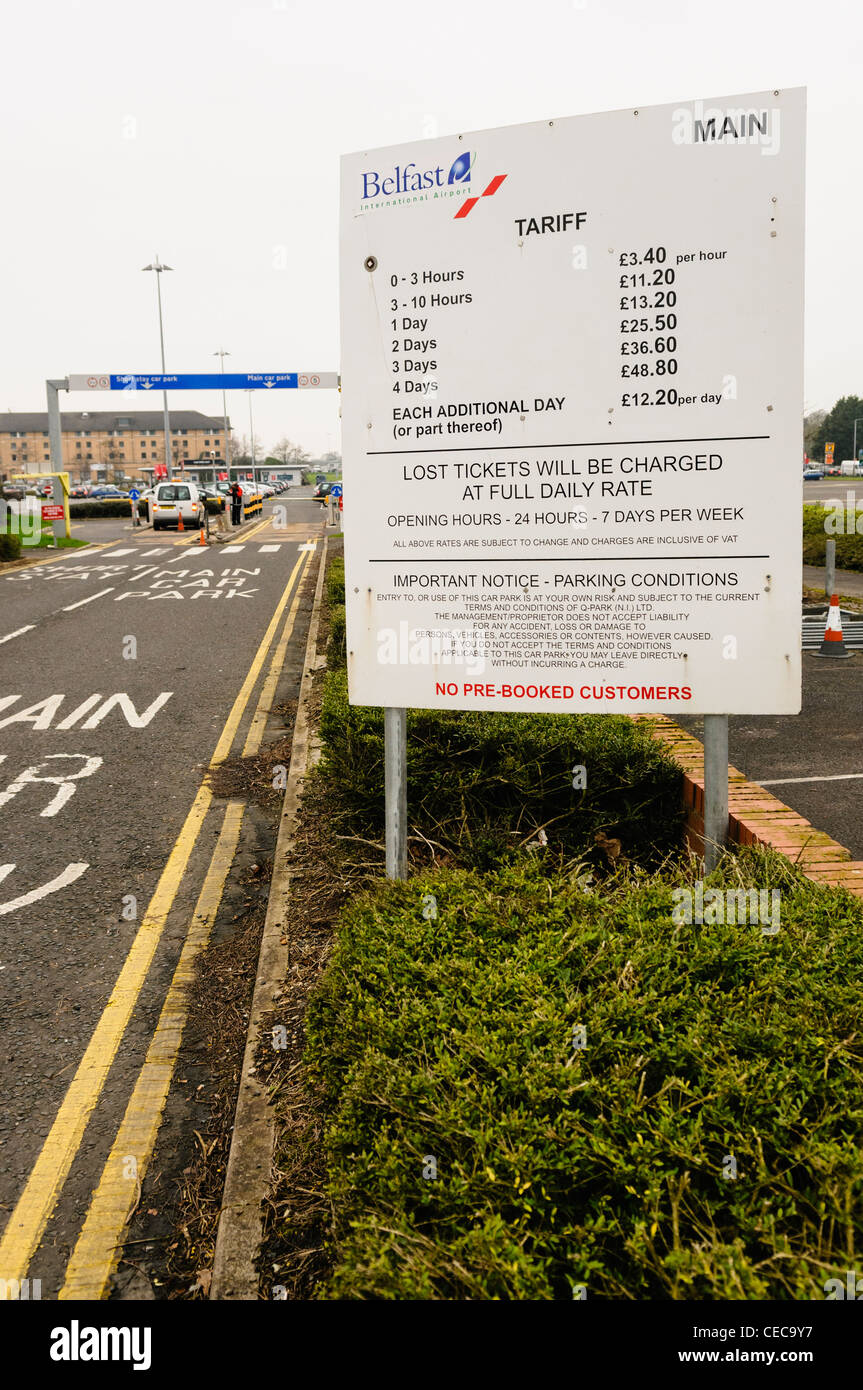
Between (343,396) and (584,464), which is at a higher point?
(343,396)

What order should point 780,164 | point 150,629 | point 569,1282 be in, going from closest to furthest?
point 569,1282 → point 780,164 → point 150,629

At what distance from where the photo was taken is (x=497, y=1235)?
6.68 ft

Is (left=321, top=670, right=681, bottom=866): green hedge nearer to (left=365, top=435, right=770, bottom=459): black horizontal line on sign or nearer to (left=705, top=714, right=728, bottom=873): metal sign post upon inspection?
(left=705, top=714, right=728, bottom=873): metal sign post

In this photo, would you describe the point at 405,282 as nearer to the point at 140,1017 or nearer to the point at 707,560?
the point at 707,560

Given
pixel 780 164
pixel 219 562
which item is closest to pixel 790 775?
pixel 780 164

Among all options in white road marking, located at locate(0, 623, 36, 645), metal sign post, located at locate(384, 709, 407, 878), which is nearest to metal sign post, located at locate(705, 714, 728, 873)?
metal sign post, located at locate(384, 709, 407, 878)

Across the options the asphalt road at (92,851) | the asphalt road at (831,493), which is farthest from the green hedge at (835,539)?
the asphalt road at (92,851)

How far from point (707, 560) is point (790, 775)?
304 centimetres

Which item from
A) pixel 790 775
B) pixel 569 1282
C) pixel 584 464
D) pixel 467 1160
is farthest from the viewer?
pixel 790 775

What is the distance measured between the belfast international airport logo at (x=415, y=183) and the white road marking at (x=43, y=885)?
362cm

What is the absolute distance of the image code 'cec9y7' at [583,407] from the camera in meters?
3.77

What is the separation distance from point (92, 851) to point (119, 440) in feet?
645

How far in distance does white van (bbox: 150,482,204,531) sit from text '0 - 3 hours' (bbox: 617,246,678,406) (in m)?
37.0

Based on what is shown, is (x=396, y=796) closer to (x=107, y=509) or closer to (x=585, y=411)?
(x=585, y=411)
